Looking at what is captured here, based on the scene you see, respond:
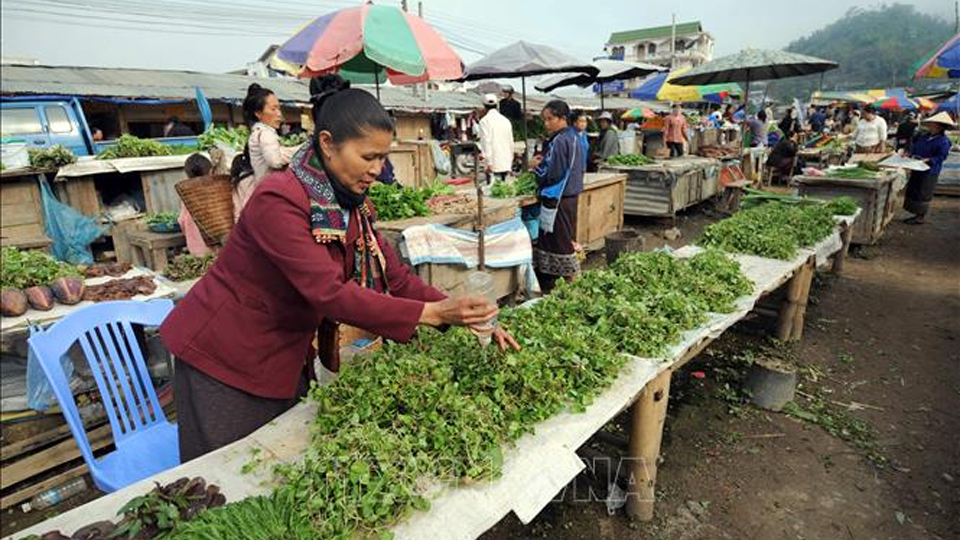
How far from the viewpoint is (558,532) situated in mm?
2982

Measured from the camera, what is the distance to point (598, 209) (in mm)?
7891

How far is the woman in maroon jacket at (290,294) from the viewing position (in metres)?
1.68

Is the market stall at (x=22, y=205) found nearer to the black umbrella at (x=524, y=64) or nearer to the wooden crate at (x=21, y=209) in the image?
the wooden crate at (x=21, y=209)

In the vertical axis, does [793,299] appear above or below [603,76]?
below

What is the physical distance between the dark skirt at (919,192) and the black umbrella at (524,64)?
7.03 meters

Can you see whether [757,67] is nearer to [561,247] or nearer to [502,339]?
[561,247]

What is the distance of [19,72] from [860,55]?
121m

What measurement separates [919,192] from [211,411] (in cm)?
1223

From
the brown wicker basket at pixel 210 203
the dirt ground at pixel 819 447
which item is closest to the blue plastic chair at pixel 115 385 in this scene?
the brown wicker basket at pixel 210 203

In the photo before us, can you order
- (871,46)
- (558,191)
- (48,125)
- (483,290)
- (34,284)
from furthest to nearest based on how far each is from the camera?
(871,46) → (48,125) → (558,191) → (34,284) → (483,290)

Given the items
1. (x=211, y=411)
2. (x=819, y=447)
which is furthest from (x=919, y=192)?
(x=211, y=411)

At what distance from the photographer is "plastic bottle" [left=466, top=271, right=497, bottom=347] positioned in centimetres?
195

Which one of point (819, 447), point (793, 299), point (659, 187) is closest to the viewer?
point (819, 447)

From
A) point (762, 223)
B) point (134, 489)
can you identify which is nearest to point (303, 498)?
point (134, 489)
